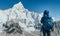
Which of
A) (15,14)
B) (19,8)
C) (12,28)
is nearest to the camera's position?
(12,28)

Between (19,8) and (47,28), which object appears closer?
(47,28)

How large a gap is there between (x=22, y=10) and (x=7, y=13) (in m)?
6.08

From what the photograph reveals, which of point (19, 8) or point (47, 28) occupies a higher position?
point (19, 8)

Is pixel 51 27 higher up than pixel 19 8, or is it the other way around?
pixel 19 8

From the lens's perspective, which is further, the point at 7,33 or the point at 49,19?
the point at 7,33

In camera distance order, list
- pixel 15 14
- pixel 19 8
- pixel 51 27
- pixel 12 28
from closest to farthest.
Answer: pixel 51 27 → pixel 12 28 → pixel 15 14 → pixel 19 8

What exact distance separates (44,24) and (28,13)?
82445 millimetres

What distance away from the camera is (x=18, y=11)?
297 ft

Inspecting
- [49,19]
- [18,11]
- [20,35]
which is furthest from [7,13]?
[49,19]

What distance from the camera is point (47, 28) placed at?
1222 centimetres

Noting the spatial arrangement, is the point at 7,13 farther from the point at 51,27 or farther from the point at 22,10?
the point at 51,27

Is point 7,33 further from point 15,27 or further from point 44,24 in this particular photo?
point 44,24

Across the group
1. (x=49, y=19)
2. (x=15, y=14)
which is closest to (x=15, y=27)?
(x=49, y=19)

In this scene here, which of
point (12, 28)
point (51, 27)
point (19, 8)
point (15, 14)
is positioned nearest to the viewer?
point (51, 27)
